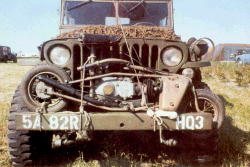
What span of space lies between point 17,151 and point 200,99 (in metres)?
1.97

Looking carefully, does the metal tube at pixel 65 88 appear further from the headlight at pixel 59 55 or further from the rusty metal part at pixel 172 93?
the rusty metal part at pixel 172 93

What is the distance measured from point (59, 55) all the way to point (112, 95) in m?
0.76

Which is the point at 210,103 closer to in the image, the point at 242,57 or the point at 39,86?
the point at 39,86

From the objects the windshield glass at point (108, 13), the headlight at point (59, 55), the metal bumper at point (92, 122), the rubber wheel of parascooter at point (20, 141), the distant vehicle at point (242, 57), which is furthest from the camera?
the distant vehicle at point (242, 57)

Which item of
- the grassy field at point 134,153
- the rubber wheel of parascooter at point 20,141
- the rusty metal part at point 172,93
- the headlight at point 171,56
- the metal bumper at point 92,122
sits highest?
the headlight at point 171,56

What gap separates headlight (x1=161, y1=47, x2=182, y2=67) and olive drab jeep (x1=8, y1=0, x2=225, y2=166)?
0.01 meters

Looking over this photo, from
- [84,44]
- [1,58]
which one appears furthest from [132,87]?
[1,58]

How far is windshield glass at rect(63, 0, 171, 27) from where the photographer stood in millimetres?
3502

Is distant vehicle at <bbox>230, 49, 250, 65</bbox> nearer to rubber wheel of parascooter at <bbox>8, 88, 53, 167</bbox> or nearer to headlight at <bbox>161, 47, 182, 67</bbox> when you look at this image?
headlight at <bbox>161, 47, 182, 67</bbox>

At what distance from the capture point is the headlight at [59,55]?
2.41 metres

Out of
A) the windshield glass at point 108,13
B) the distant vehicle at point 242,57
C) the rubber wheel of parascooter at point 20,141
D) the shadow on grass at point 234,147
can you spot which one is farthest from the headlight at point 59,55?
the distant vehicle at point 242,57

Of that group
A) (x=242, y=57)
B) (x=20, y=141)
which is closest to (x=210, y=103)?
(x=20, y=141)

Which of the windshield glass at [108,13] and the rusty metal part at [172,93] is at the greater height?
the windshield glass at [108,13]

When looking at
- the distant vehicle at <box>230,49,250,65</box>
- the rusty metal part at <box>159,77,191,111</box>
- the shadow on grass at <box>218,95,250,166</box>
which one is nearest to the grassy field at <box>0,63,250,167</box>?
the shadow on grass at <box>218,95,250,166</box>
